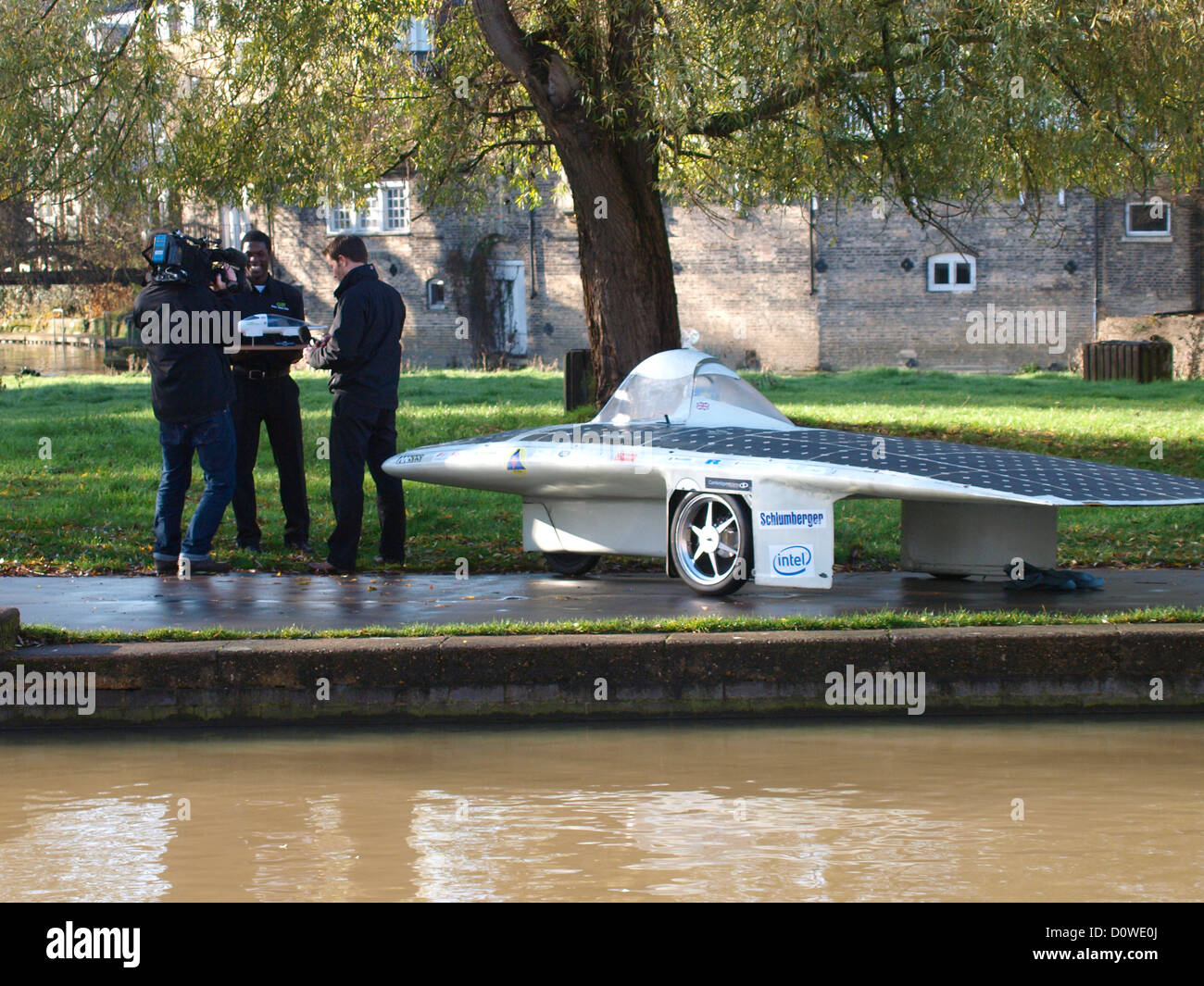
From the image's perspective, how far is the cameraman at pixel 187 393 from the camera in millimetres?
9758

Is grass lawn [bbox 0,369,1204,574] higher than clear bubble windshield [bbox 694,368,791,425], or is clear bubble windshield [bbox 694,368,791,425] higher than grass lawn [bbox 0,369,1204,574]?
clear bubble windshield [bbox 694,368,791,425]

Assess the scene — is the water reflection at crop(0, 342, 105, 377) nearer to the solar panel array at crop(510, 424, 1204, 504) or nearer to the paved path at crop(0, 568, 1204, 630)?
the paved path at crop(0, 568, 1204, 630)

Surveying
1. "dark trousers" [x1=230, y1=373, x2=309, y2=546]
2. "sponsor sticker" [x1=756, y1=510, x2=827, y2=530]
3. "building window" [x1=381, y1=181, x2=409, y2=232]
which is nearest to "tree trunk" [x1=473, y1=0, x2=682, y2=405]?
"dark trousers" [x1=230, y1=373, x2=309, y2=546]

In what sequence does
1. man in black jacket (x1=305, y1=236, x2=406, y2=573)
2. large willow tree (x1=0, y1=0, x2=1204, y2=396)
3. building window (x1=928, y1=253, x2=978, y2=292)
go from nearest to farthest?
1. man in black jacket (x1=305, y1=236, x2=406, y2=573)
2. large willow tree (x1=0, y1=0, x2=1204, y2=396)
3. building window (x1=928, y1=253, x2=978, y2=292)

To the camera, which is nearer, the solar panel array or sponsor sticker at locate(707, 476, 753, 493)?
the solar panel array

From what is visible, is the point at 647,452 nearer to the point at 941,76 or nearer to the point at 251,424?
the point at 251,424

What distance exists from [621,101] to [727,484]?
22.8ft

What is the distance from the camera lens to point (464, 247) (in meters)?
45.1

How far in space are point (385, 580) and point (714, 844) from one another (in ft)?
15.5

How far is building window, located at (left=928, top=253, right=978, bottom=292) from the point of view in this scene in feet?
136
